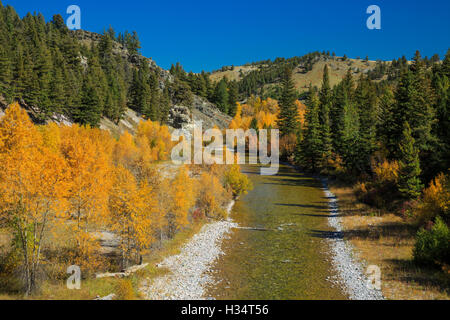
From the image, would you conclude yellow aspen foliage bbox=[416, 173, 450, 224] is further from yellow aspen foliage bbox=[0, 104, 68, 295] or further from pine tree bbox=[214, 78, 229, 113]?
pine tree bbox=[214, 78, 229, 113]

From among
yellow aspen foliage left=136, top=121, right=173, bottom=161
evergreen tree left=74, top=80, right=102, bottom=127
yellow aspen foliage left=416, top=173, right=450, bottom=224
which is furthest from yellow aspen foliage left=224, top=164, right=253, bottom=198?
evergreen tree left=74, top=80, right=102, bottom=127

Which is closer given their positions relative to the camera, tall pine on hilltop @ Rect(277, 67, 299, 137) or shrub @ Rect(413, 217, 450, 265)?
shrub @ Rect(413, 217, 450, 265)

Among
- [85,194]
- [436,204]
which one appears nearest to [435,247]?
[436,204]

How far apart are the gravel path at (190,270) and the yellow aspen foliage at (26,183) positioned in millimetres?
7981

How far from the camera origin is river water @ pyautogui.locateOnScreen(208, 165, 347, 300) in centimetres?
2045

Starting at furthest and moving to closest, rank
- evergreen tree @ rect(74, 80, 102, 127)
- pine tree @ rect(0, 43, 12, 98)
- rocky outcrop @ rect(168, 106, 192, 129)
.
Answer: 1. rocky outcrop @ rect(168, 106, 192, 129)
2. evergreen tree @ rect(74, 80, 102, 127)
3. pine tree @ rect(0, 43, 12, 98)

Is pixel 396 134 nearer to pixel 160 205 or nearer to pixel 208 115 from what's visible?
pixel 160 205

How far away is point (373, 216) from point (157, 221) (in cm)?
2763

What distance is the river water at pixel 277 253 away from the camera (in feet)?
67.1

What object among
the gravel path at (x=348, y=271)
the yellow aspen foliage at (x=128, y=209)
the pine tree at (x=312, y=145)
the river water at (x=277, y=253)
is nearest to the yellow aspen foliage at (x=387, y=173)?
the river water at (x=277, y=253)

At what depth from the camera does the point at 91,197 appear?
2209 centimetres

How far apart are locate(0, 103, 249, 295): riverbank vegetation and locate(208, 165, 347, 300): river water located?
704cm
